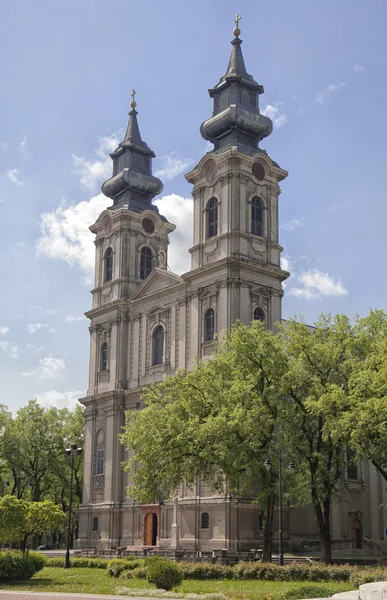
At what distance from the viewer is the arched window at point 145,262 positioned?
213ft

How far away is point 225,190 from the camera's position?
54656 mm

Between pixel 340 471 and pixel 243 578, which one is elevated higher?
pixel 340 471

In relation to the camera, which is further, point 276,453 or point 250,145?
point 250,145

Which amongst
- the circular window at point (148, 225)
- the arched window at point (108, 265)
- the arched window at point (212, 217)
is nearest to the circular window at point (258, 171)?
the arched window at point (212, 217)

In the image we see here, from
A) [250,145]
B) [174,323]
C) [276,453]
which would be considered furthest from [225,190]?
[276,453]

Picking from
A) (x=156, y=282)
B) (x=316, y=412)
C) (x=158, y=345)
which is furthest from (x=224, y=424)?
(x=156, y=282)

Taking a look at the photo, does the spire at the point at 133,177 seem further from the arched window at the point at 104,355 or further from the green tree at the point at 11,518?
the green tree at the point at 11,518

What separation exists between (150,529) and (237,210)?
2198 centimetres

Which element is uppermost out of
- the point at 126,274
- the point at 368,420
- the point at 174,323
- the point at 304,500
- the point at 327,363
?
the point at 126,274

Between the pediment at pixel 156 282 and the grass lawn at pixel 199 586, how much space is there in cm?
2712

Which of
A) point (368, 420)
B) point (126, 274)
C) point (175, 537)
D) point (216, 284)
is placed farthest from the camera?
point (126, 274)

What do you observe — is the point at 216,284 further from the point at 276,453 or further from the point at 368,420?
the point at 368,420

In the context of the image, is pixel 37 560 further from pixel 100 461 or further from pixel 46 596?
pixel 100 461

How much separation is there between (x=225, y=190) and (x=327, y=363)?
2013 cm
